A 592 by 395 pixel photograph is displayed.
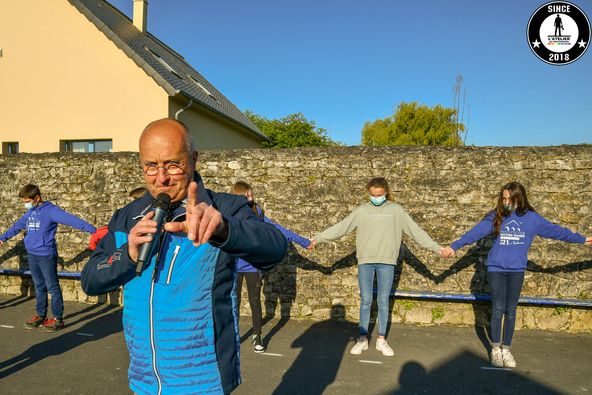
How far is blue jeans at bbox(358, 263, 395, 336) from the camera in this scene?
5.32m

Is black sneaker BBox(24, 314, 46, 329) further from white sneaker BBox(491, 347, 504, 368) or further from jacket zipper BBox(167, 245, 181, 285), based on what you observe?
white sneaker BBox(491, 347, 504, 368)

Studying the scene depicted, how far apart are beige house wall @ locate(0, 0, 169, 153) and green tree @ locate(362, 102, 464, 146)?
105ft

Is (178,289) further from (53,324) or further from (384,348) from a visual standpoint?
(53,324)

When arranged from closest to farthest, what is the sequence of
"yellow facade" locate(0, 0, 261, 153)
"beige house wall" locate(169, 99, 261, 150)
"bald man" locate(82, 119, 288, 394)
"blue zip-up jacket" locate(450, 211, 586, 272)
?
"bald man" locate(82, 119, 288, 394) < "blue zip-up jacket" locate(450, 211, 586, 272) < "yellow facade" locate(0, 0, 261, 153) < "beige house wall" locate(169, 99, 261, 150)

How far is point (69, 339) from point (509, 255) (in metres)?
5.75

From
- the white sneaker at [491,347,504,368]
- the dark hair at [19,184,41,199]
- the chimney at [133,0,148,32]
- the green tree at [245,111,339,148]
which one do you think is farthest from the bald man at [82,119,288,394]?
the green tree at [245,111,339,148]

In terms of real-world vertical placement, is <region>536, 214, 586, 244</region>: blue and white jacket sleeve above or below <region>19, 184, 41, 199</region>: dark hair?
below

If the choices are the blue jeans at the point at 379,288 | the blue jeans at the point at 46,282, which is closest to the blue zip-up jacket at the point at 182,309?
the blue jeans at the point at 379,288

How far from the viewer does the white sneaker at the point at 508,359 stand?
4.88 m

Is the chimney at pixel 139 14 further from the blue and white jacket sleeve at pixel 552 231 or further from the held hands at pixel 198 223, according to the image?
the held hands at pixel 198 223

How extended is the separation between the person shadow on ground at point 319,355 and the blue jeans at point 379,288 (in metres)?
0.52

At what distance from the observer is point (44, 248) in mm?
6258

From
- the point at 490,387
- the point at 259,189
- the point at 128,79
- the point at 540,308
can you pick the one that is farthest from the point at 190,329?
the point at 128,79

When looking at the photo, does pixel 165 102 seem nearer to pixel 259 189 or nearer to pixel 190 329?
pixel 259 189
